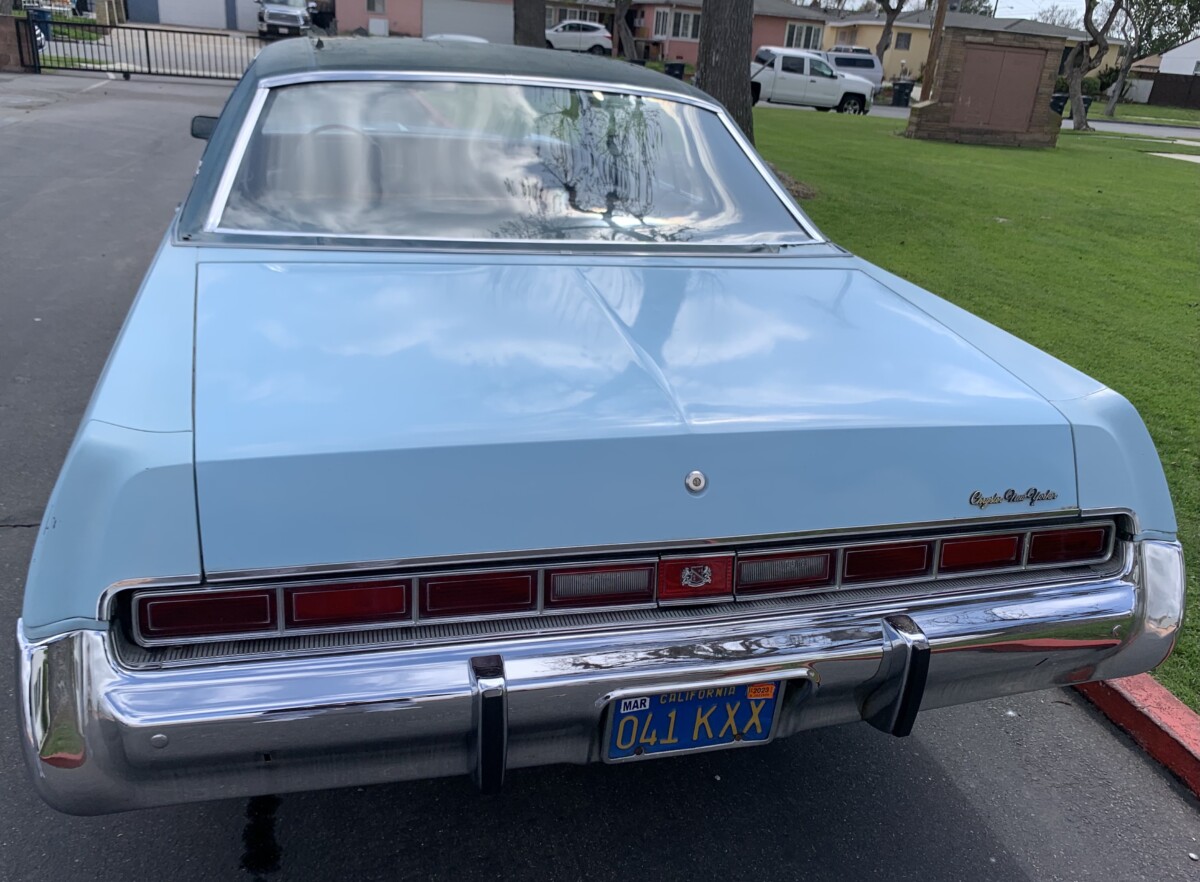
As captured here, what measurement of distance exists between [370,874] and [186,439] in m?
1.20

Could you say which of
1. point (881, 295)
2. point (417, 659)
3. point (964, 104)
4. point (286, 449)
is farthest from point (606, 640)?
point (964, 104)

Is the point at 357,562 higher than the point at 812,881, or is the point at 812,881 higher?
the point at 357,562

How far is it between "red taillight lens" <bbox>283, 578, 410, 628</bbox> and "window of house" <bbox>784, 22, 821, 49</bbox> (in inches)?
2206

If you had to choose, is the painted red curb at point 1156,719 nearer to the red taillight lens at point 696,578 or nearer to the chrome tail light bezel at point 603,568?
the chrome tail light bezel at point 603,568

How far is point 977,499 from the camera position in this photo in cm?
208

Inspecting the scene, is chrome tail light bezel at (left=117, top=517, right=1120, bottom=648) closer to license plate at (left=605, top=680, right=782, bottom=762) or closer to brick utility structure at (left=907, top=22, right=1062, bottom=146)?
license plate at (left=605, top=680, right=782, bottom=762)

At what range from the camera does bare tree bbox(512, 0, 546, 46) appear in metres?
16.2

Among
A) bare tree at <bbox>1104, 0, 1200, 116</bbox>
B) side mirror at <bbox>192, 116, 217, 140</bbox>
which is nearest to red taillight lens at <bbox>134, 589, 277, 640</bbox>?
side mirror at <bbox>192, 116, 217, 140</bbox>

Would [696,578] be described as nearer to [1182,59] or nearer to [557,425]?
[557,425]

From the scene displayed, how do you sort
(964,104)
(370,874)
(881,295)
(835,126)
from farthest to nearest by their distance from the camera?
(835,126), (964,104), (881,295), (370,874)

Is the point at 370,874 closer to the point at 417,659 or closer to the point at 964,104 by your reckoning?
the point at 417,659

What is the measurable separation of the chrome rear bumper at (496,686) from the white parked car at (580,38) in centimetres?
4061

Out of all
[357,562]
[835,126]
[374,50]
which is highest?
[374,50]

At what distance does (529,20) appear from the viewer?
1639cm
